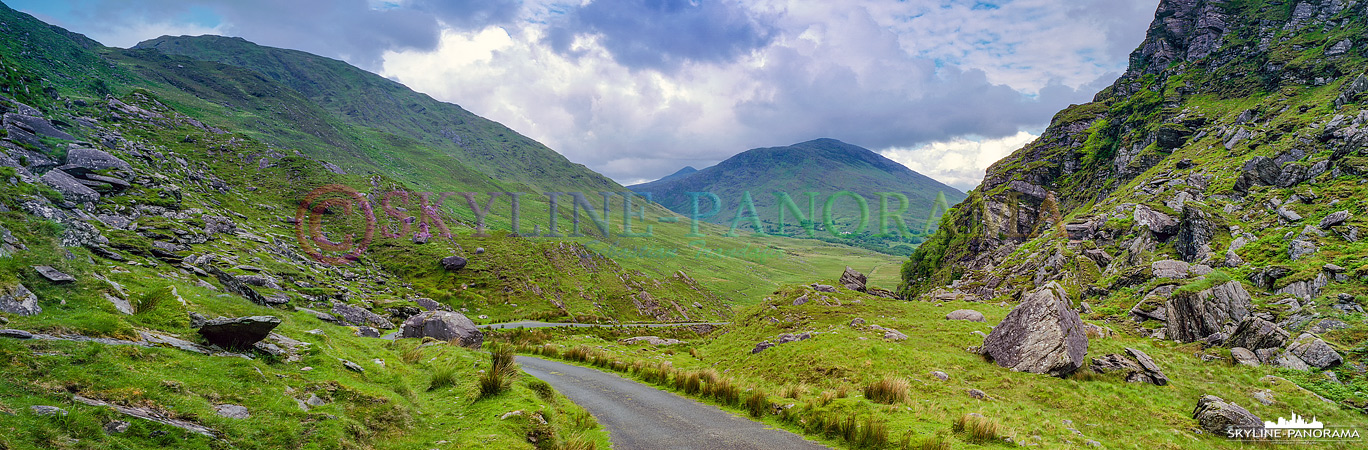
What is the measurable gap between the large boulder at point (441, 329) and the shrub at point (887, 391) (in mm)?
31921

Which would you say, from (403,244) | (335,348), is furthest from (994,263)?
(403,244)

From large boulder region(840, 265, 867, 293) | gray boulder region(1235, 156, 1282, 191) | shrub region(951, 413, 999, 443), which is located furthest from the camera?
large boulder region(840, 265, 867, 293)

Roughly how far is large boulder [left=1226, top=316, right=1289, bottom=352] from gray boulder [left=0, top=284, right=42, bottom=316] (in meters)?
45.0

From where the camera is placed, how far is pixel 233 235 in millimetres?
54906

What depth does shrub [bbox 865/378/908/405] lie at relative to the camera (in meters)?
16.9

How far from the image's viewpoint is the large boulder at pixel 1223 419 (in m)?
15.4

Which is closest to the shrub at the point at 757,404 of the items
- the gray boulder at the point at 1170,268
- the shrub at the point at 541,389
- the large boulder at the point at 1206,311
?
the shrub at the point at 541,389

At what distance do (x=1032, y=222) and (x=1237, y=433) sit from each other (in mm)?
78495

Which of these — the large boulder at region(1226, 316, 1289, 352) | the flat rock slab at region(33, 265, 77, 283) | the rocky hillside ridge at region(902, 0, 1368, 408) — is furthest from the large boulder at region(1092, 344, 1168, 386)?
the flat rock slab at region(33, 265, 77, 283)

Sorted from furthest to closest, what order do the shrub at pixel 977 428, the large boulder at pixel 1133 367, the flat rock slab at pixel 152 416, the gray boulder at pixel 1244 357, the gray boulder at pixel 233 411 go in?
1. the gray boulder at pixel 1244 357
2. the large boulder at pixel 1133 367
3. the shrub at pixel 977 428
4. the gray boulder at pixel 233 411
5. the flat rock slab at pixel 152 416

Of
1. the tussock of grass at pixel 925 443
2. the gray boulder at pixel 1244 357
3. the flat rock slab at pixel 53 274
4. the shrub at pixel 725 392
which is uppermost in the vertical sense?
the flat rock slab at pixel 53 274

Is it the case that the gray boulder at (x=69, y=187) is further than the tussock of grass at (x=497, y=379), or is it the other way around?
the gray boulder at (x=69, y=187)

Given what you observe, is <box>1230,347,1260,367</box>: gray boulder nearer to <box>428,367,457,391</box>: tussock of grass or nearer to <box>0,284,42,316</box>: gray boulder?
<box>428,367,457,391</box>: tussock of grass

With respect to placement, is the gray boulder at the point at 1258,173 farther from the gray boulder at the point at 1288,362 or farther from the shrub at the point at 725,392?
the shrub at the point at 725,392
